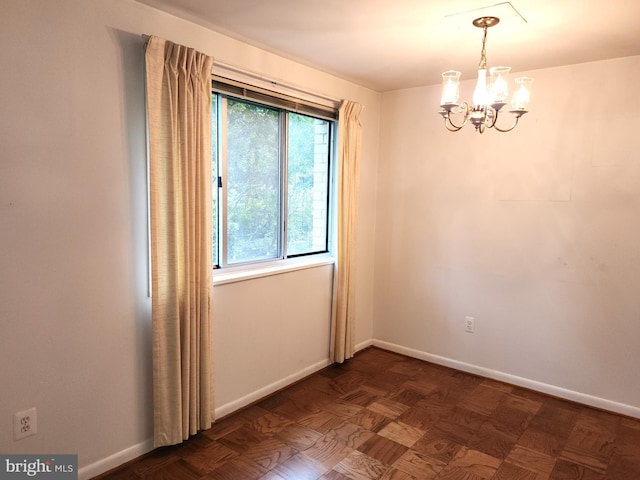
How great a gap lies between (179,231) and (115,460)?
1.21 meters

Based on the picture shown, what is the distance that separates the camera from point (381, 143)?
3959 mm

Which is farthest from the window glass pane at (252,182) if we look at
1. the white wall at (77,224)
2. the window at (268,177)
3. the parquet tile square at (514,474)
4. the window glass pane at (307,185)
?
the parquet tile square at (514,474)

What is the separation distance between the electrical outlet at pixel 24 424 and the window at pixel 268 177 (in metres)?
1.24

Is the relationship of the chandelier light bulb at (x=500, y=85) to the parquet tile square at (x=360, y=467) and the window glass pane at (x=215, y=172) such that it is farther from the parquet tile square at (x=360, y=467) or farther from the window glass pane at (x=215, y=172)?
the parquet tile square at (x=360, y=467)

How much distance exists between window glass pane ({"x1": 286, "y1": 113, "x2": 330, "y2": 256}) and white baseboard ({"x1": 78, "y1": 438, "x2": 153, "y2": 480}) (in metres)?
1.56

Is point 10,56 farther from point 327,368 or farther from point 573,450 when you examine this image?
point 573,450

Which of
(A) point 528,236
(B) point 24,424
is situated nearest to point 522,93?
(A) point 528,236

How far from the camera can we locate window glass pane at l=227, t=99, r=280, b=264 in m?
2.81

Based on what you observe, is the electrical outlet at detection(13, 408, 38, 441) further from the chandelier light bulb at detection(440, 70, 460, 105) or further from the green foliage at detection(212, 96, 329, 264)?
the chandelier light bulb at detection(440, 70, 460, 105)

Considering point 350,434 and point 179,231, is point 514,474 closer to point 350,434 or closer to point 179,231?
point 350,434

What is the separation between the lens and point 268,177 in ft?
10.0

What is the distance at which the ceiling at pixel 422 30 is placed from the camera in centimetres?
208

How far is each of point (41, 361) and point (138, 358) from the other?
46 cm

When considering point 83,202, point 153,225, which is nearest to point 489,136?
point 153,225
